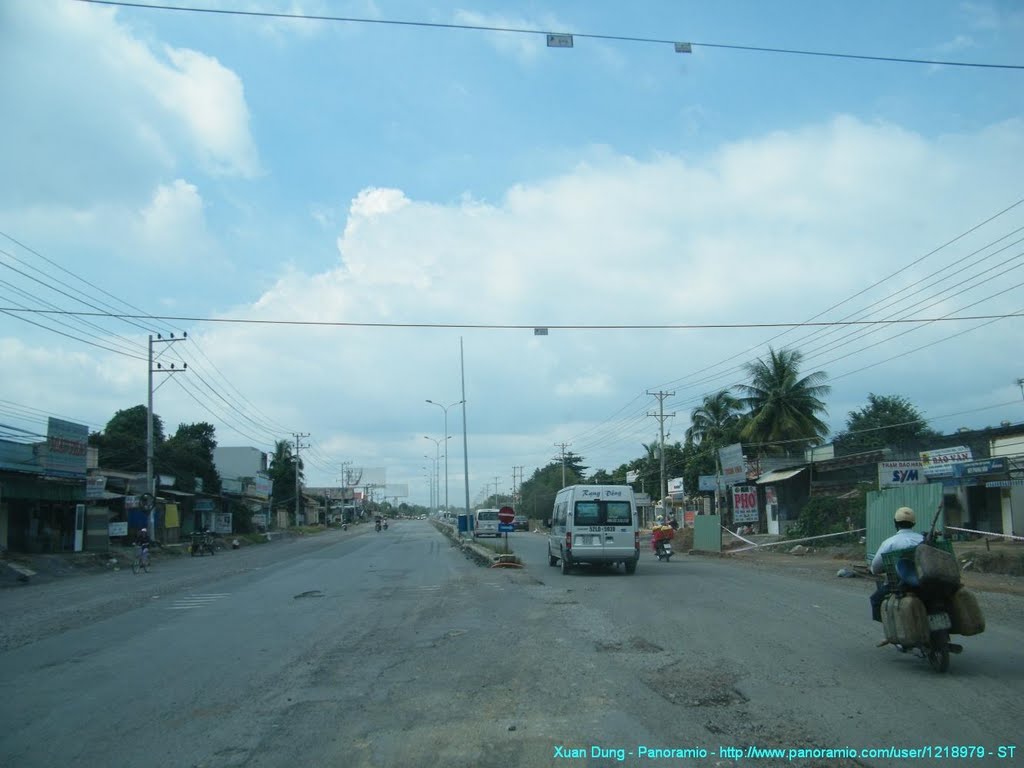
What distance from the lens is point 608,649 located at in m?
9.80

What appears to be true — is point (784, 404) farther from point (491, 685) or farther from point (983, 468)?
point (491, 685)

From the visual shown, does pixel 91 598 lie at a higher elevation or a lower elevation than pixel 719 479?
lower

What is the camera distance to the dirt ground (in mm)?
18016

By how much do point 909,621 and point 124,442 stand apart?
60.2 m

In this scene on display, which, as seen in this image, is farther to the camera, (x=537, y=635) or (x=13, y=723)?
(x=537, y=635)

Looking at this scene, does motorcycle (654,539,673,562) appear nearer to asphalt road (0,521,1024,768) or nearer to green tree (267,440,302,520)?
asphalt road (0,521,1024,768)

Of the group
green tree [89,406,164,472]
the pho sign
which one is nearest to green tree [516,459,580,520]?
green tree [89,406,164,472]

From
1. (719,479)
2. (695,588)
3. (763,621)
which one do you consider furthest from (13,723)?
(719,479)

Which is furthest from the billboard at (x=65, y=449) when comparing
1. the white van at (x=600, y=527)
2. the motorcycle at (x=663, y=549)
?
the motorcycle at (x=663, y=549)

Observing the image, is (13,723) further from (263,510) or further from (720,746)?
(263,510)

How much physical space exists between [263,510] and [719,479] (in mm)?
58127

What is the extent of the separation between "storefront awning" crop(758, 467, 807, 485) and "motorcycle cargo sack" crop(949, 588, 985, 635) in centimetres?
3581

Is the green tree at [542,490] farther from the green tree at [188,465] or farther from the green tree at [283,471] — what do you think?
the green tree at [188,465]

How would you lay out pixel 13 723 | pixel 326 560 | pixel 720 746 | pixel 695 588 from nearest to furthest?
pixel 720 746 → pixel 13 723 → pixel 695 588 → pixel 326 560
